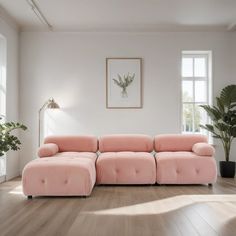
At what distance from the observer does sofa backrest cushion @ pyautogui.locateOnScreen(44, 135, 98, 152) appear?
623cm

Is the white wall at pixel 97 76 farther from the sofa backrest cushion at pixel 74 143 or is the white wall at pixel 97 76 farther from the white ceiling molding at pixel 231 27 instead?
the sofa backrest cushion at pixel 74 143

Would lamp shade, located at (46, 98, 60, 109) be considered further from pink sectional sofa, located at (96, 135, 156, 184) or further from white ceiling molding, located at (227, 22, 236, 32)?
white ceiling molding, located at (227, 22, 236, 32)

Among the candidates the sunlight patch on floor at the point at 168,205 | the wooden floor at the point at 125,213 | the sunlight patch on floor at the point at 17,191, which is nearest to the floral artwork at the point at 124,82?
the wooden floor at the point at 125,213

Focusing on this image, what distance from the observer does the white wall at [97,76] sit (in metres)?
7.02

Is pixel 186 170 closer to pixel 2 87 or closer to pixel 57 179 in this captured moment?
pixel 57 179

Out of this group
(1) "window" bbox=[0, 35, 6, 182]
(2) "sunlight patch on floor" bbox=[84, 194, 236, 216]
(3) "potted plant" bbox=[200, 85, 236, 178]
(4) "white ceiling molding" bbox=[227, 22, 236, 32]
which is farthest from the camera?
(4) "white ceiling molding" bbox=[227, 22, 236, 32]

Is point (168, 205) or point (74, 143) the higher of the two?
point (74, 143)

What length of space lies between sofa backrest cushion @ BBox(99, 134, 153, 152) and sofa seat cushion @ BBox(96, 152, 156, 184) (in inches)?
25.5

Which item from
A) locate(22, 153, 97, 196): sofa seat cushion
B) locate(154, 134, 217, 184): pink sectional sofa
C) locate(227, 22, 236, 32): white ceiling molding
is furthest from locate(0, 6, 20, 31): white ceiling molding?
locate(227, 22, 236, 32): white ceiling molding

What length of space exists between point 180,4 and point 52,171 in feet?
11.0

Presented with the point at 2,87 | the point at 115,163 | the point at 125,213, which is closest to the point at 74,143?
the point at 115,163

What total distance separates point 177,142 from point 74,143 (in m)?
1.85

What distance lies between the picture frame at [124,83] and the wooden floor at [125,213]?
2250 mm

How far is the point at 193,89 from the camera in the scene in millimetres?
7273
